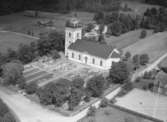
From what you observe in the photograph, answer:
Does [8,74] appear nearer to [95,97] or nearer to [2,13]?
[95,97]

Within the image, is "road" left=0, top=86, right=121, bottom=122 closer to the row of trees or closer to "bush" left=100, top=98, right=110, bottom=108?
"bush" left=100, top=98, right=110, bottom=108

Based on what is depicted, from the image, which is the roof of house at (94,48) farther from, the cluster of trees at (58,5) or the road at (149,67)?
the cluster of trees at (58,5)

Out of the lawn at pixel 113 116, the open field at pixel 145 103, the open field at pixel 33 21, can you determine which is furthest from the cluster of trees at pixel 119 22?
the lawn at pixel 113 116

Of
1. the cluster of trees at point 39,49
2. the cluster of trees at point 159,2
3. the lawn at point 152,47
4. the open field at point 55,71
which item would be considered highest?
the cluster of trees at point 159,2

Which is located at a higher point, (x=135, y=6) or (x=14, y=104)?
(x=135, y=6)

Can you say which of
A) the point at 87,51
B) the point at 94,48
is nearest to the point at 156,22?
the point at 94,48

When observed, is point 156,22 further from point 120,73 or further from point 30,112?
point 30,112

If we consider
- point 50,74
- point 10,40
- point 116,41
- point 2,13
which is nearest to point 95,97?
point 50,74
